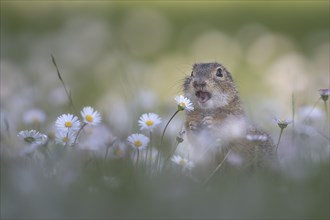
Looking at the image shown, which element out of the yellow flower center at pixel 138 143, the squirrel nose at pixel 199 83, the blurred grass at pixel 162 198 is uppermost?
the squirrel nose at pixel 199 83

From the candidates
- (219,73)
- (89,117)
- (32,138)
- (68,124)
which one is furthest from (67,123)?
(219,73)

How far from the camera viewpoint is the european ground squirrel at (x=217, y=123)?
4855 millimetres

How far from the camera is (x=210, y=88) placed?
212 inches

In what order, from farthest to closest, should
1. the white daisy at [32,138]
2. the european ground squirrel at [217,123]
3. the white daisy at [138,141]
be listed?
the european ground squirrel at [217,123] → the white daisy at [138,141] → the white daisy at [32,138]

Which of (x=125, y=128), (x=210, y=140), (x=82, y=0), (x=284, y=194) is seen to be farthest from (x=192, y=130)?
(x=82, y=0)

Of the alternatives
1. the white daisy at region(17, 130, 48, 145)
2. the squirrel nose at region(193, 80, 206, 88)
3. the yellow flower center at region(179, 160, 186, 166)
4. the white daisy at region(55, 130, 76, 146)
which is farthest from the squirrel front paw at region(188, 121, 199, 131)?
the white daisy at region(17, 130, 48, 145)

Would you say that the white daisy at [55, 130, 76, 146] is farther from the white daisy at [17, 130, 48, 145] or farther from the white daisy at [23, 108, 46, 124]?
the white daisy at [23, 108, 46, 124]

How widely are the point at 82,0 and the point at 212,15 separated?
248 cm

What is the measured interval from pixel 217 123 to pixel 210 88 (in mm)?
374

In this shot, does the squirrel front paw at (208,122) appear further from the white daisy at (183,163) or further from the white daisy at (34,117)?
the white daisy at (34,117)

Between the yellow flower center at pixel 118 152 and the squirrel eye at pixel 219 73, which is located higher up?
the squirrel eye at pixel 219 73

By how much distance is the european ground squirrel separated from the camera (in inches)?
191

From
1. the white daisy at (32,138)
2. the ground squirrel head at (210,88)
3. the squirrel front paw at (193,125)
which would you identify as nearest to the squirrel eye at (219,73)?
the ground squirrel head at (210,88)

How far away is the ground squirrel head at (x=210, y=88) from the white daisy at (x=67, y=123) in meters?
1.29
